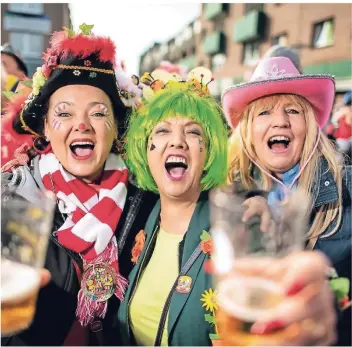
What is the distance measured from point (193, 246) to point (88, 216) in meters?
0.42

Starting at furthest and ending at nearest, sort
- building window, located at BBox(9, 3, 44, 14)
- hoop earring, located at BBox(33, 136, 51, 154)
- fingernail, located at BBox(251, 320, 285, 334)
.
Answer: building window, located at BBox(9, 3, 44, 14), hoop earring, located at BBox(33, 136, 51, 154), fingernail, located at BBox(251, 320, 285, 334)

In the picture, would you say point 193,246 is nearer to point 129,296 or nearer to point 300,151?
point 129,296

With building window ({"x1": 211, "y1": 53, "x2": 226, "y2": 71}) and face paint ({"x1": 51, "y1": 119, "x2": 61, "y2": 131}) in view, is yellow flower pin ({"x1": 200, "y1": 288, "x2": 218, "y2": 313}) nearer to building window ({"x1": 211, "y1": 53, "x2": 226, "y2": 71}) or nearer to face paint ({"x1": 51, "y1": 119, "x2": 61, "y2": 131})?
face paint ({"x1": 51, "y1": 119, "x2": 61, "y2": 131})

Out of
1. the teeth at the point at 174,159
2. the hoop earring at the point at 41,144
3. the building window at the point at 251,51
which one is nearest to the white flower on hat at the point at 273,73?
the teeth at the point at 174,159

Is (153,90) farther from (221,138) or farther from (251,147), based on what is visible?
(251,147)

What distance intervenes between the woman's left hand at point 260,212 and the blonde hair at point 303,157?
0.77ft

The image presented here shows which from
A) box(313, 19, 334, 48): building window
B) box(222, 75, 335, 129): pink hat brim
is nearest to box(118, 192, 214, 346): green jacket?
box(222, 75, 335, 129): pink hat brim

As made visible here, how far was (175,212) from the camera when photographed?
1.85 meters

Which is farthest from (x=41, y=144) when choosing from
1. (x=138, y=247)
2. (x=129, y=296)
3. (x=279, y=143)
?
(x=279, y=143)

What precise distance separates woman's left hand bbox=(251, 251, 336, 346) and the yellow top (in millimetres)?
454

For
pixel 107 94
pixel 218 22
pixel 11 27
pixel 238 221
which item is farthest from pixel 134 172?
pixel 218 22

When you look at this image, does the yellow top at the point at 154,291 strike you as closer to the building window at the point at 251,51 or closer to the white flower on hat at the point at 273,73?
the white flower on hat at the point at 273,73

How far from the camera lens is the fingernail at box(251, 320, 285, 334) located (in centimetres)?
139

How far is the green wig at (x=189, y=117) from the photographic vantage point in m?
1.78
